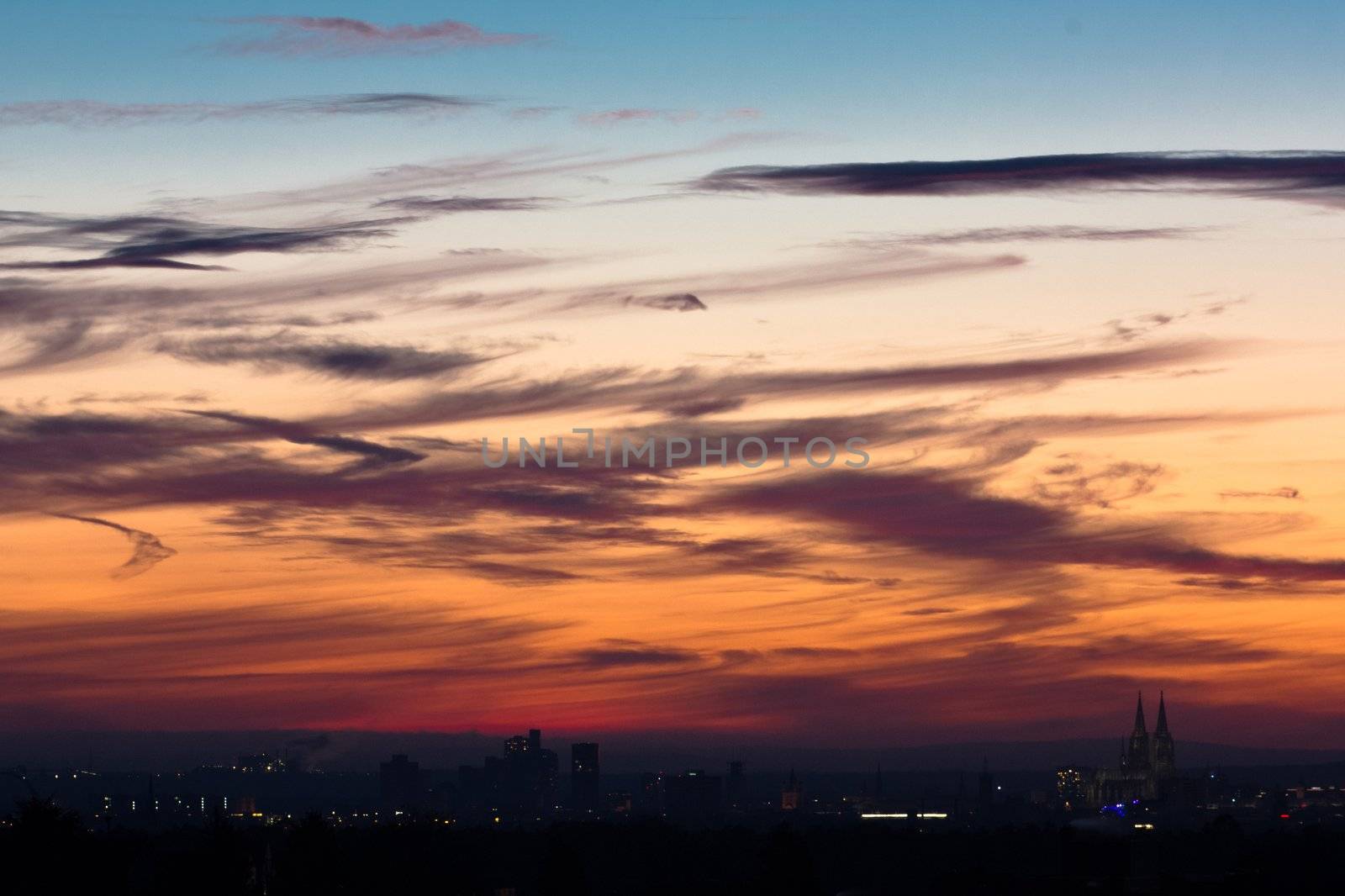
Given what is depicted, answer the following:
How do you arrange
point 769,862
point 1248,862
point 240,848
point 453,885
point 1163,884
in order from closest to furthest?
point 1163,884 < point 240,848 < point 769,862 < point 1248,862 < point 453,885

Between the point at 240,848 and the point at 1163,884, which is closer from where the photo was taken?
the point at 1163,884

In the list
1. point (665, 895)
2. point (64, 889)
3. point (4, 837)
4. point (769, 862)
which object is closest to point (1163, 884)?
point (769, 862)

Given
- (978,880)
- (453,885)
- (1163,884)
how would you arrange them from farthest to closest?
(453,885)
(978,880)
(1163,884)

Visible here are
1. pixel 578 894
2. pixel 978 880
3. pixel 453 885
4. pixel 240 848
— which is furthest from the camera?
pixel 453 885

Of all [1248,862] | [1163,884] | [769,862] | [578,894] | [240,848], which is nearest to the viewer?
[1163,884]

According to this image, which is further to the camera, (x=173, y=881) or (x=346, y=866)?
(x=346, y=866)

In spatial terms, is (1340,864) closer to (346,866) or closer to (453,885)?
(453,885)

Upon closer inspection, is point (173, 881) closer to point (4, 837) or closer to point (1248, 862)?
point (4, 837)

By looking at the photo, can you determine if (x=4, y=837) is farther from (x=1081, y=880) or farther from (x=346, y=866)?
(x=1081, y=880)

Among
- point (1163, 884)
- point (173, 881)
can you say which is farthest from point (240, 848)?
point (1163, 884)
